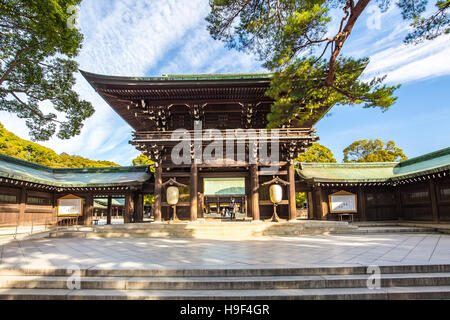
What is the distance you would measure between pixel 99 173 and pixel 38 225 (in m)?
5.74

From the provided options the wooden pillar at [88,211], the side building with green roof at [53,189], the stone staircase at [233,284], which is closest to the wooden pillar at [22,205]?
the side building with green roof at [53,189]

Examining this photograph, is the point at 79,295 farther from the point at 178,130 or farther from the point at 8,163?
the point at 8,163

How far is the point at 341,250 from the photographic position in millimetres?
7289

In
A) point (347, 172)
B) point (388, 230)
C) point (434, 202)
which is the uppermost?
point (347, 172)

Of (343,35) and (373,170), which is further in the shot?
(373,170)

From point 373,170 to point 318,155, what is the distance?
53.8 feet

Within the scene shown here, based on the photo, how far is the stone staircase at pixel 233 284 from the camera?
4398mm

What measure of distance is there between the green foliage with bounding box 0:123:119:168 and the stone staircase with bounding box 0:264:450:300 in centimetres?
3255

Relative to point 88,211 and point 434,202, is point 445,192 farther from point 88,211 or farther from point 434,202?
point 88,211

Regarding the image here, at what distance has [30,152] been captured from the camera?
37.3m

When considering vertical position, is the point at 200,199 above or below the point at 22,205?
above

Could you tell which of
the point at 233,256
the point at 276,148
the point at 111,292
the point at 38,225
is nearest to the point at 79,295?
the point at 111,292

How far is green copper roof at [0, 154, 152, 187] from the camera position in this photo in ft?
48.9

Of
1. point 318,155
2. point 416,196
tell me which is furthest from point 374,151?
point 416,196
